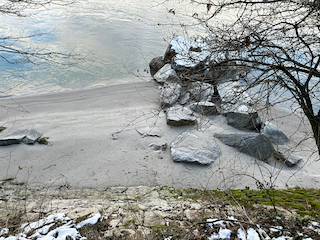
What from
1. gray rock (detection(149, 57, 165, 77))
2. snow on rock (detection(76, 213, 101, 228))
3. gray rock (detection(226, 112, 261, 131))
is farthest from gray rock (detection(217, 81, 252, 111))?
gray rock (detection(149, 57, 165, 77))

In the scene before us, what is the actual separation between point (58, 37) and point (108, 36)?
2620mm

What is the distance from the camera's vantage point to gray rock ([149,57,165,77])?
10508mm

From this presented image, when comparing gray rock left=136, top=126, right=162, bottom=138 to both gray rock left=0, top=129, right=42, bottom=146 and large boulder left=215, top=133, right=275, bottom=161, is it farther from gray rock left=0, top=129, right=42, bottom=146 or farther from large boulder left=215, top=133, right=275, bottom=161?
gray rock left=0, top=129, right=42, bottom=146

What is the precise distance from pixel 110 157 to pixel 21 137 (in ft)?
7.02

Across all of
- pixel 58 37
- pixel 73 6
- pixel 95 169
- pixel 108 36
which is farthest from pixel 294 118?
pixel 73 6

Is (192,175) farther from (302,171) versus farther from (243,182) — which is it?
(302,171)

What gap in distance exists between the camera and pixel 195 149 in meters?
5.33

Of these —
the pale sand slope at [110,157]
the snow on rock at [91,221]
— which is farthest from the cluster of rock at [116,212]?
the pale sand slope at [110,157]

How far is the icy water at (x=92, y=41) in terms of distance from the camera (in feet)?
31.7

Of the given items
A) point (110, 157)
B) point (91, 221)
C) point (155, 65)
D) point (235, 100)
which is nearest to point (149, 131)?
point (110, 157)

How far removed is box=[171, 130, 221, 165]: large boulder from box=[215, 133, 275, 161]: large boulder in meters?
0.45

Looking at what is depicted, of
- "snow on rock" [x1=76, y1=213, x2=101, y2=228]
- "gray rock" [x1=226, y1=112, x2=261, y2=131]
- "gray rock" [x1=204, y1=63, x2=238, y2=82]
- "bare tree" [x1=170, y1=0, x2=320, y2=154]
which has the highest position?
"bare tree" [x1=170, y1=0, x2=320, y2=154]

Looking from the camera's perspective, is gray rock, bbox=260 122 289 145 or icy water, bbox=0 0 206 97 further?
icy water, bbox=0 0 206 97

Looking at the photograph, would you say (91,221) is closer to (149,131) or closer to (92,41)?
(149,131)
